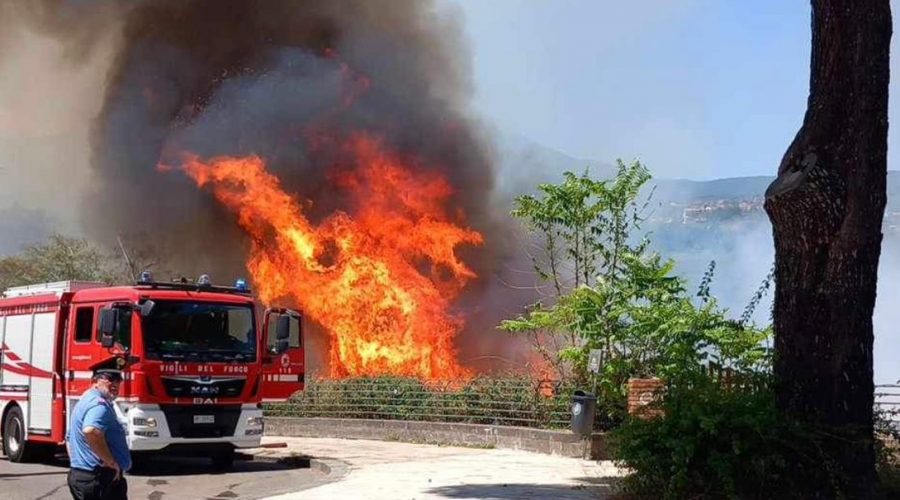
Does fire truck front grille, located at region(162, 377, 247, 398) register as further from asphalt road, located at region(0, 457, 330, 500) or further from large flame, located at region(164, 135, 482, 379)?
large flame, located at region(164, 135, 482, 379)

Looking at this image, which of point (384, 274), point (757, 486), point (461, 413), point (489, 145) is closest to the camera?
point (757, 486)

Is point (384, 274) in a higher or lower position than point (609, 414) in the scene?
higher

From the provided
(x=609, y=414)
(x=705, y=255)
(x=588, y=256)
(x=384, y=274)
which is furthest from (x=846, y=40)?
(x=705, y=255)

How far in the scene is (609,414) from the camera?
1598 cm

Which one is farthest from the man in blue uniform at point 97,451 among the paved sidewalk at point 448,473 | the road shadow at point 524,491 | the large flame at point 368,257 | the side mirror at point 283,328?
the large flame at point 368,257

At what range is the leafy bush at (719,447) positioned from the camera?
9.34 m

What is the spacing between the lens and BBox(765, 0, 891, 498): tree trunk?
977cm

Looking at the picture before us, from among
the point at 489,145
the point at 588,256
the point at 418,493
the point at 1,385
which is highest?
the point at 489,145

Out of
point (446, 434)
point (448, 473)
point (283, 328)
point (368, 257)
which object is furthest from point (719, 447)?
point (368, 257)

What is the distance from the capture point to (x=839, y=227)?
9789 mm

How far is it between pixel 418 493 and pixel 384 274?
1578cm

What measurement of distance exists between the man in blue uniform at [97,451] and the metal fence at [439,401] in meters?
10.1

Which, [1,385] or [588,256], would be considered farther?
[588,256]

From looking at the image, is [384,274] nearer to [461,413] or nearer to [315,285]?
[315,285]
